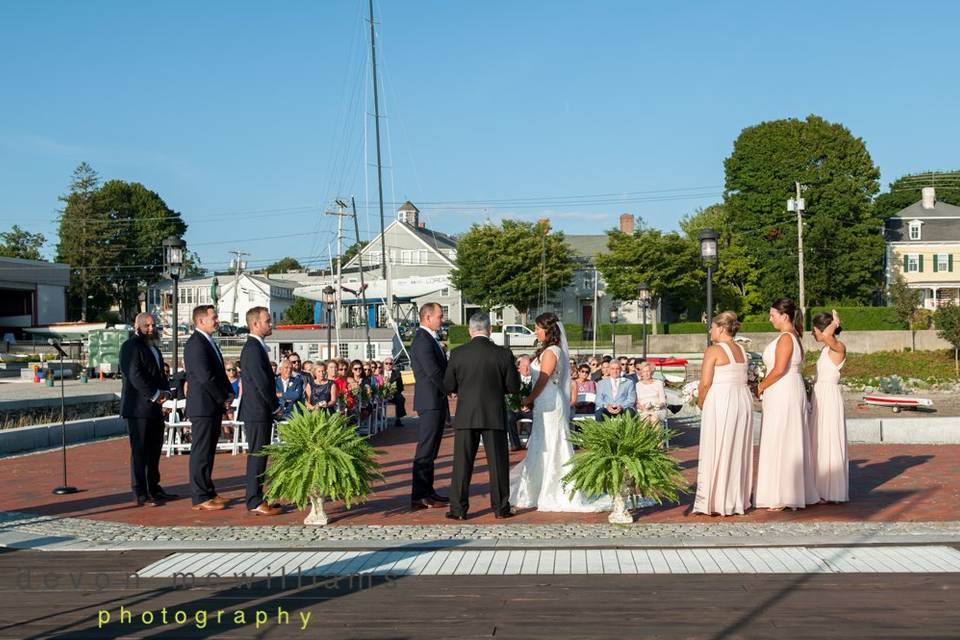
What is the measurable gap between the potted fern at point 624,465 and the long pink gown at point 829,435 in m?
1.92

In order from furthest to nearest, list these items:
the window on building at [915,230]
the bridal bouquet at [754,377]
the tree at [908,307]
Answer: the window on building at [915,230] → the tree at [908,307] → the bridal bouquet at [754,377]

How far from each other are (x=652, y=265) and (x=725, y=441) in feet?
188

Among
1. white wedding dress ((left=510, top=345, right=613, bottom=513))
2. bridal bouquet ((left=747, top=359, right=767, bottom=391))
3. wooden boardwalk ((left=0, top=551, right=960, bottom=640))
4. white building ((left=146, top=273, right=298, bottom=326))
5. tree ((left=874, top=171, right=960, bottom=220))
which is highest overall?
tree ((left=874, top=171, right=960, bottom=220))

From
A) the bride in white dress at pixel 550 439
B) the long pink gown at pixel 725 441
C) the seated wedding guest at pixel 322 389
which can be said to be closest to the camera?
the long pink gown at pixel 725 441

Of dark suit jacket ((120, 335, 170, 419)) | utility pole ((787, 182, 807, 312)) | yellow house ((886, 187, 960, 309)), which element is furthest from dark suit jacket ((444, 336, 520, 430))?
yellow house ((886, 187, 960, 309))

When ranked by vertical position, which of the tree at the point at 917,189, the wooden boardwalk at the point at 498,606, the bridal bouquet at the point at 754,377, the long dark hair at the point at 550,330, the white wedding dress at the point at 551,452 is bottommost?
the wooden boardwalk at the point at 498,606

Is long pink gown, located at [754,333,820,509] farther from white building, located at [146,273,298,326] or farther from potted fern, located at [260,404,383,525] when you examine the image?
white building, located at [146,273,298,326]

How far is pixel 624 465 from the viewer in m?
8.48

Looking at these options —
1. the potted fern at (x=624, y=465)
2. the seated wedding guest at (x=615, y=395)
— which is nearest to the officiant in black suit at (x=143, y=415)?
the potted fern at (x=624, y=465)

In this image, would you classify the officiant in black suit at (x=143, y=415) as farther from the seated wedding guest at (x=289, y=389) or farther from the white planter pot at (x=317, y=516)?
the seated wedding guest at (x=289, y=389)

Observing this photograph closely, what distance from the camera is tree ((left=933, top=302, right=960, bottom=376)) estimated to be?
47312 millimetres

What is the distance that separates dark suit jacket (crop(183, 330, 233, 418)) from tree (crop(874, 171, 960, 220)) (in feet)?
285

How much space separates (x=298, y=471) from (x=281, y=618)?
115 inches

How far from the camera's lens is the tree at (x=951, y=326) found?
47312 mm
